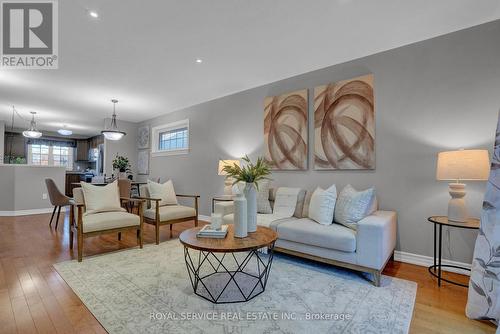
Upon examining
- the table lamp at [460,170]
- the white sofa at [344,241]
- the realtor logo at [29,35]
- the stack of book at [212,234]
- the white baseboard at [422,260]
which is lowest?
the white baseboard at [422,260]

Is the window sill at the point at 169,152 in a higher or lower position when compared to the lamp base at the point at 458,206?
higher

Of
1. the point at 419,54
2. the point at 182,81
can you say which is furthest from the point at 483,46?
the point at 182,81

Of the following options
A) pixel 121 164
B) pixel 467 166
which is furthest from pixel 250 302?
pixel 121 164

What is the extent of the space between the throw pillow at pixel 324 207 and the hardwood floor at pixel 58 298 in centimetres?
81

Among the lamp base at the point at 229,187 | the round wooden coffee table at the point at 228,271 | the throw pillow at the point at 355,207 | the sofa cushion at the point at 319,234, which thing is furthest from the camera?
the lamp base at the point at 229,187

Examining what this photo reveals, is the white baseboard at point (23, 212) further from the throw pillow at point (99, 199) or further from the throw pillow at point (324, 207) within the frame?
the throw pillow at point (324, 207)

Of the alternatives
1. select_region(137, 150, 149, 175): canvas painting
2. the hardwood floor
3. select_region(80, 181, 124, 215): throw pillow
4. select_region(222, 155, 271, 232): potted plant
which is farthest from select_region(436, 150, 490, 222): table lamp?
select_region(137, 150, 149, 175): canvas painting

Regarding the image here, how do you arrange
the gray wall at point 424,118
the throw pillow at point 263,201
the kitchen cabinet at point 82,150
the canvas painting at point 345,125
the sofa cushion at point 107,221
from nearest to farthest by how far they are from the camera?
the gray wall at point 424,118 < the sofa cushion at point 107,221 < the canvas painting at point 345,125 < the throw pillow at point 263,201 < the kitchen cabinet at point 82,150

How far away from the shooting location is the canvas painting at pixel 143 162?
7.02 meters

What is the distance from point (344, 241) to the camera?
7.83 ft

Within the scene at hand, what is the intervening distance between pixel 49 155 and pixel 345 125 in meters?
11.4

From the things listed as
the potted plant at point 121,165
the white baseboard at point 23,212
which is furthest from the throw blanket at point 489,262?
the white baseboard at point 23,212

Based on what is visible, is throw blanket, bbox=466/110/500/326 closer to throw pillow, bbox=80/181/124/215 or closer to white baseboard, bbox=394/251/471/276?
white baseboard, bbox=394/251/471/276

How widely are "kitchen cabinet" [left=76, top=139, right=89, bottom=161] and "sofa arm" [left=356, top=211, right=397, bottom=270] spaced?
11.8 m
